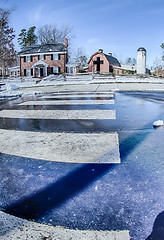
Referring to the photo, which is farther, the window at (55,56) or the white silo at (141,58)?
the window at (55,56)

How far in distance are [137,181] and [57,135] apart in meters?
1.46

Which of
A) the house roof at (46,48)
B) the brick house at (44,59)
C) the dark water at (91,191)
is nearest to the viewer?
the dark water at (91,191)

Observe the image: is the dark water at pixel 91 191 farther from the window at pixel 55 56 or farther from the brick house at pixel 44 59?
the window at pixel 55 56

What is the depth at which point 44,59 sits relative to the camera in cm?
3572

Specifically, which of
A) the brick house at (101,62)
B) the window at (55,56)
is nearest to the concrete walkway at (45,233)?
the window at (55,56)

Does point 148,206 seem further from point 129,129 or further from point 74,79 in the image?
point 74,79

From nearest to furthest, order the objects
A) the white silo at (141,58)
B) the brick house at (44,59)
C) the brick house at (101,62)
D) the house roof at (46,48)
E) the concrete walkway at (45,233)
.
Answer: the concrete walkway at (45,233) → the white silo at (141,58) → the brick house at (44,59) → the house roof at (46,48) → the brick house at (101,62)

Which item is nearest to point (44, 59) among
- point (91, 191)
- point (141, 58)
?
point (141, 58)

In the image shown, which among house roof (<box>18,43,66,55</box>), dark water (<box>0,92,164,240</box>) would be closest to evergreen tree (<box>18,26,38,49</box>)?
house roof (<box>18,43,66,55</box>)

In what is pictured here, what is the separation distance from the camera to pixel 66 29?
1938 inches

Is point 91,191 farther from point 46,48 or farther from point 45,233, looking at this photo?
point 46,48

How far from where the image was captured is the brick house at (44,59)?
114 ft

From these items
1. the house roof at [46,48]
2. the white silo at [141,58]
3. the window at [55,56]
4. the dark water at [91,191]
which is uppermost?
the house roof at [46,48]

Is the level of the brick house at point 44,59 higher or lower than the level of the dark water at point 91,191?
higher
